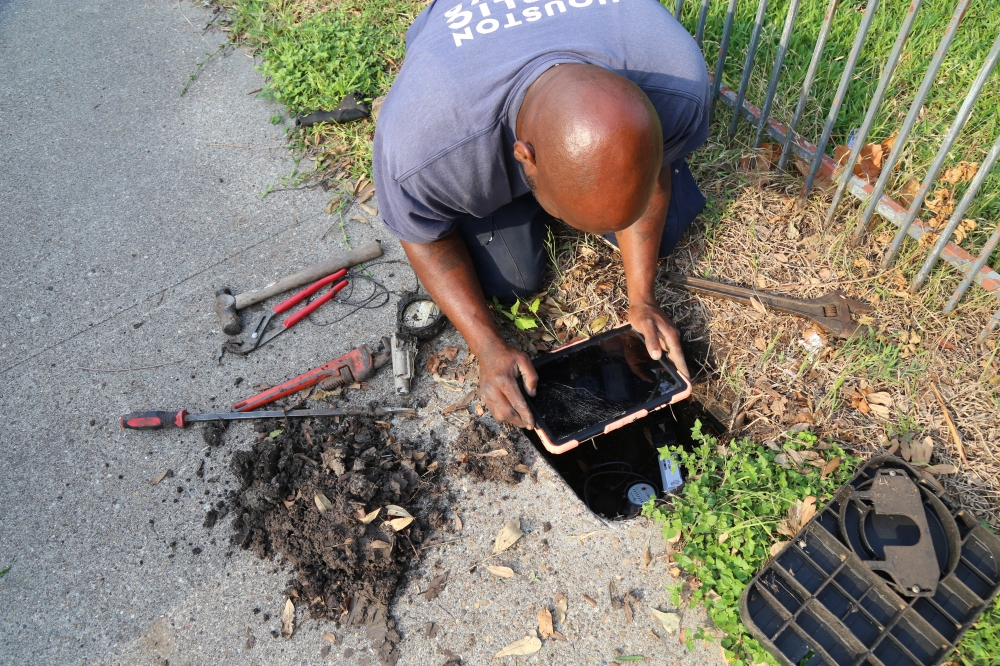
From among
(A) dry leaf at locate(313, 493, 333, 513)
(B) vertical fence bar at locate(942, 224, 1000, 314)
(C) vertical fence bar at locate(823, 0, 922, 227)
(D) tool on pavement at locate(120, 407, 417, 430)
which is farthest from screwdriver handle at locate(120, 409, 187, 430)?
(B) vertical fence bar at locate(942, 224, 1000, 314)

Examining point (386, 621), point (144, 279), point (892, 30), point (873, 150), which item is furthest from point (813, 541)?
point (144, 279)

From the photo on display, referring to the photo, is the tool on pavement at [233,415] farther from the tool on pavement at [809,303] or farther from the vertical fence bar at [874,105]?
the vertical fence bar at [874,105]

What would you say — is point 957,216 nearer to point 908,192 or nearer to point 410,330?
point 908,192

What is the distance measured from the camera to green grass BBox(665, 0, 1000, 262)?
10.3 ft

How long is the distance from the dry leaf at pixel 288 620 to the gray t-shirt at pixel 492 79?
153 centimetres

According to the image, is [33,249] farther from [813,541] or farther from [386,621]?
[813,541]

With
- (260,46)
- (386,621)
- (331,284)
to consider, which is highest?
(260,46)

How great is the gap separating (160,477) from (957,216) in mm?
3432

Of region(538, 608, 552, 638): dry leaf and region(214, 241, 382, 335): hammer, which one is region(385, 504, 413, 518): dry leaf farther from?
region(214, 241, 382, 335): hammer

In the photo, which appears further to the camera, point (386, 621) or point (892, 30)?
point (892, 30)

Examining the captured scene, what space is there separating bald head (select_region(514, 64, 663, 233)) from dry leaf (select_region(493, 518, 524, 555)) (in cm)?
122

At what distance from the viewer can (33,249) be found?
11.6ft

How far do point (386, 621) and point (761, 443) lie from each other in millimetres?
1647

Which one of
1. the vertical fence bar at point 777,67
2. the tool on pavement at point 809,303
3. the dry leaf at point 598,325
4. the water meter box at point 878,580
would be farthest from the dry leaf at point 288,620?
the vertical fence bar at point 777,67
